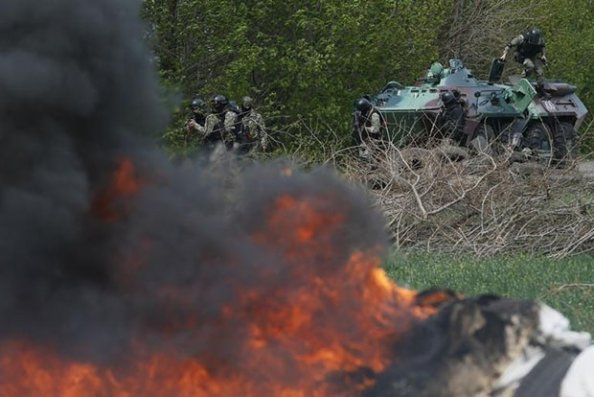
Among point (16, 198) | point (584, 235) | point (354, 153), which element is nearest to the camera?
point (16, 198)

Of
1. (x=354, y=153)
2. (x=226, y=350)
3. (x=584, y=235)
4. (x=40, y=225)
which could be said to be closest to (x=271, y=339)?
(x=226, y=350)

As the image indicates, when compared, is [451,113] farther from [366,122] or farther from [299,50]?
[299,50]

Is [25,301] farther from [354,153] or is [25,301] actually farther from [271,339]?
[354,153]

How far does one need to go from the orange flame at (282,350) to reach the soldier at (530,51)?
19.0 m

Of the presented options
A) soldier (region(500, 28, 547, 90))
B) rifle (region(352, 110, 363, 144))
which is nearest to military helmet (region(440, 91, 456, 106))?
rifle (region(352, 110, 363, 144))

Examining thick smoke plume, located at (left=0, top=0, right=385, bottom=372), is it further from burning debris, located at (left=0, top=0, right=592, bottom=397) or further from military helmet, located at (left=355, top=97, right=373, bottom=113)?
military helmet, located at (left=355, top=97, right=373, bottom=113)

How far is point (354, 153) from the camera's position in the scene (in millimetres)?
14633

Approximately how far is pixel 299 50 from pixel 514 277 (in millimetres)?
15404

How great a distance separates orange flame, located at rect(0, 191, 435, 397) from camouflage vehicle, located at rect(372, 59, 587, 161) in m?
16.7

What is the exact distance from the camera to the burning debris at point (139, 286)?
514 cm

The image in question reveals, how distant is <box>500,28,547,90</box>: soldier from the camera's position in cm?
2412

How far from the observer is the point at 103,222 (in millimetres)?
5402

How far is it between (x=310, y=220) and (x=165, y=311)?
777 mm

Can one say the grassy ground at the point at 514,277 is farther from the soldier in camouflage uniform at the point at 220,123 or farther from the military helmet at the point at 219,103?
the military helmet at the point at 219,103
